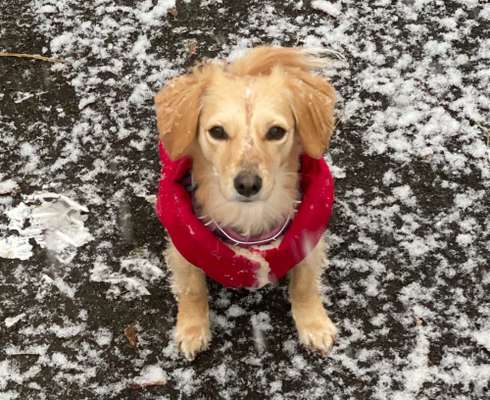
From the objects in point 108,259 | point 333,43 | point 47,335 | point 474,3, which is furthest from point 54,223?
point 474,3

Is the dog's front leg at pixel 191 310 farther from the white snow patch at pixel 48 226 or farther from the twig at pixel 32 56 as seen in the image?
the twig at pixel 32 56

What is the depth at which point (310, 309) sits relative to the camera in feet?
10.5

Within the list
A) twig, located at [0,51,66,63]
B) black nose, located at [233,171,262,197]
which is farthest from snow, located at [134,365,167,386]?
twig, located at [0,51,66,63]

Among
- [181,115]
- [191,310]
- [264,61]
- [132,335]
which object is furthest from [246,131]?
[132,335]

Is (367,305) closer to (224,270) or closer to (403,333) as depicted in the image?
(403,333)

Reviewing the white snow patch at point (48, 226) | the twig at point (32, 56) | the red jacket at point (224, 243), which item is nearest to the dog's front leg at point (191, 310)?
the red jacket at point (224, 243)

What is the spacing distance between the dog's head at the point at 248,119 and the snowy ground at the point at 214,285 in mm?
976

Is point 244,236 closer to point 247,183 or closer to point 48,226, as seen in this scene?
point 247,183

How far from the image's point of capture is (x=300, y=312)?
10.5 feet

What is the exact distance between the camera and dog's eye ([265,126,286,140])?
252 centimetres

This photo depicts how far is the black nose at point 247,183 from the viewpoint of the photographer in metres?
2.42

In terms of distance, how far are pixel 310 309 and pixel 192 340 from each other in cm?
56

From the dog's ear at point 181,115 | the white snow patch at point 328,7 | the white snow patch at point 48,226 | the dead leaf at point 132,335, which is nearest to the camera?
the dog's ear at point 181,115

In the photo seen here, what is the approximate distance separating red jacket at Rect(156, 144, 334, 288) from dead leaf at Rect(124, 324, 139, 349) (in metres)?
0.61
